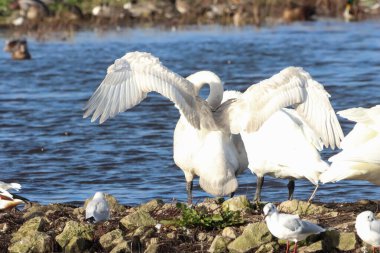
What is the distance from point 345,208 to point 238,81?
1178cm

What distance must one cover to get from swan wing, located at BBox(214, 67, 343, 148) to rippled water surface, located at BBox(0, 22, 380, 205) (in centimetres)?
221

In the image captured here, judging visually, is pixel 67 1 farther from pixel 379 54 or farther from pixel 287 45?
pixel 379 54

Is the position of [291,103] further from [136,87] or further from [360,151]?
[136,87]

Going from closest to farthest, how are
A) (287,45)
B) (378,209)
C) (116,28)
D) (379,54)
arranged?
(378,209) → (379,54) → (287,45) → (116,28)

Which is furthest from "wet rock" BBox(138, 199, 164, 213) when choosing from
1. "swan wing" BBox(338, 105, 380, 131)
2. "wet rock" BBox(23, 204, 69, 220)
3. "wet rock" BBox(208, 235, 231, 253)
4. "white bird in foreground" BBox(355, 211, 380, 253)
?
"white bird in foreground" BBox(355, 211, 380, 253)

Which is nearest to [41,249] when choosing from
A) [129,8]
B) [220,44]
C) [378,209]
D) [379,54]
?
[378,209]

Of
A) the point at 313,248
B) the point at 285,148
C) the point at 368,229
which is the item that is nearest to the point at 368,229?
the point at 368,229

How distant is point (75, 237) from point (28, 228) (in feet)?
1.82

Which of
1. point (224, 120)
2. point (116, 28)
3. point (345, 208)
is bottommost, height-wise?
point (116, 28)

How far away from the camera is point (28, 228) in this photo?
8492 mm

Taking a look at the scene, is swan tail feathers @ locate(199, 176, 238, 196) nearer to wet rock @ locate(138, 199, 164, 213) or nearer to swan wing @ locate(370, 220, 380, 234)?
wet rock @ locate(138, 199, 164, 213)

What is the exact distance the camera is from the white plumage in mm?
7348

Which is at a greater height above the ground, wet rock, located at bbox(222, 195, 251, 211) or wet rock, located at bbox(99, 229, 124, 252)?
wet rock, located at bbox(99, 229, 124, 252)

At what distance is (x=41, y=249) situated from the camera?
809 centimetres
